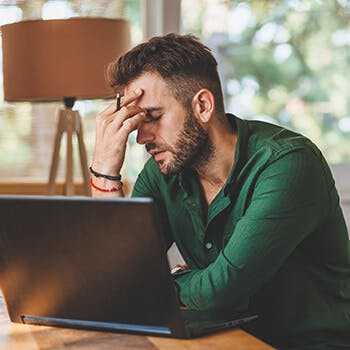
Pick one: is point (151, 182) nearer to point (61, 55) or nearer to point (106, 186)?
point (106, 186)

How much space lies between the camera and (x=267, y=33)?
3584 mm

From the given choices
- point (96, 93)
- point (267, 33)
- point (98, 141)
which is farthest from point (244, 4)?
point (98, 141)

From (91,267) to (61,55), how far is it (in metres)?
1.53

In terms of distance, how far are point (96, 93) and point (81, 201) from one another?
1.55m

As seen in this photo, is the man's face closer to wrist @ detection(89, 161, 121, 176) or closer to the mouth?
the mouth

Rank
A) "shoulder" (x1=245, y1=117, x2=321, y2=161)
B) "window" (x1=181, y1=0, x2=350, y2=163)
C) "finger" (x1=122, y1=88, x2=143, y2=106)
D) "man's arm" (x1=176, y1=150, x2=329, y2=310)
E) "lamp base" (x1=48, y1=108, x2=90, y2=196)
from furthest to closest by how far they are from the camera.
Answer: "window" (x1=181, y1=0, x2=350, y2=163) < "lamp base" (x1=48, y1=108, x2=90, y2=196) < "finger" (x1=122, y1=88, x2=143, y2=106) < "shoulder" (x1=245, y1=117, x2=321, y2=161) < "man's arm" (x1=176, y1=150, x2=329, y2=310)

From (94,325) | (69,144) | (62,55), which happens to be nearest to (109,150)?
(94,325)

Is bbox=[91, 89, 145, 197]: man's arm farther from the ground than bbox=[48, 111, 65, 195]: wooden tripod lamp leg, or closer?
farther from the ground

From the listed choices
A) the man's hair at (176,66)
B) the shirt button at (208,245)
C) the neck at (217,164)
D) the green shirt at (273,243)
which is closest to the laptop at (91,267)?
the green shirt at (273,243)

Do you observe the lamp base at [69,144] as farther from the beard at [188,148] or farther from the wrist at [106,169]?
the beard at [188,148]

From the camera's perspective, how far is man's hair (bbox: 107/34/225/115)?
1922mm

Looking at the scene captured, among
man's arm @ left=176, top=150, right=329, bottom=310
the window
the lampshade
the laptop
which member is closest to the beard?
man's arm @ left=176, top=150, right=329, bottom=310

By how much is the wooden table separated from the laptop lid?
25mm

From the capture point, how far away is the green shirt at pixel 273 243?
1616 millimetres
